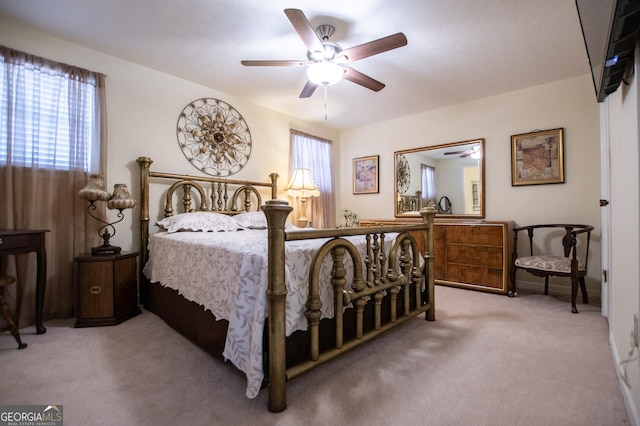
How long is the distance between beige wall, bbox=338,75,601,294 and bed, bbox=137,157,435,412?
182 centimetres

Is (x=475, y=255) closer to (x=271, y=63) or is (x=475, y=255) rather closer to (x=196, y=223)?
(x=271, y=63)

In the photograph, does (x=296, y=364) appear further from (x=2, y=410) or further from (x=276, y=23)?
(x=276, y=23)

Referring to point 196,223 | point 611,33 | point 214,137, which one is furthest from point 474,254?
point 214,137

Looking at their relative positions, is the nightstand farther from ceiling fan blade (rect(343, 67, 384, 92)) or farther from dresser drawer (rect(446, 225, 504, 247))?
dresser drawer (rect(446, 225, 504, 247))

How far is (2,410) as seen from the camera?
123cm

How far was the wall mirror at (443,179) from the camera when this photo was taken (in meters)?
3.64

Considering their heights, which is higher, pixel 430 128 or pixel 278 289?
pixel 430 128

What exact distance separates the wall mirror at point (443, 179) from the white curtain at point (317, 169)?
1.10 metres

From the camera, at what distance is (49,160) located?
91.4 inches

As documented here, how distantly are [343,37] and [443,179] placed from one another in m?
2.43

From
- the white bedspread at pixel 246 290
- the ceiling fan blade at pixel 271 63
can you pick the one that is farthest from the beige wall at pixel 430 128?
the white bedspread at pixel 246 290

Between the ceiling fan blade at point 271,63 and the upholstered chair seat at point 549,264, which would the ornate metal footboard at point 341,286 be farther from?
the ceiling fan blade at point 271,63

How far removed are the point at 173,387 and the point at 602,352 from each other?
250 cm

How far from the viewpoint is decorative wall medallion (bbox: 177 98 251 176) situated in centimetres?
318
